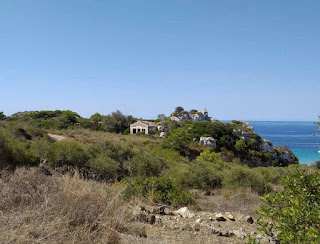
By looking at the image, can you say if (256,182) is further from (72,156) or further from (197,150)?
(197,150)

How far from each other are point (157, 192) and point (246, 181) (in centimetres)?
615

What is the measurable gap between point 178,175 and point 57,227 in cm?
843

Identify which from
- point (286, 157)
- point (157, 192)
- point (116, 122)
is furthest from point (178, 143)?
point (157, 192)

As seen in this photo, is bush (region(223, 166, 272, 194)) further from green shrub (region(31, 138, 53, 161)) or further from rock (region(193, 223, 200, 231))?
green shrub (region(31, 138, 53, 161))

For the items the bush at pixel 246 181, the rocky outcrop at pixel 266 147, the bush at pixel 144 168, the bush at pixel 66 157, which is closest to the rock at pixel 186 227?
the bush at pixel 246 181

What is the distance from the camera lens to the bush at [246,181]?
40.4ft

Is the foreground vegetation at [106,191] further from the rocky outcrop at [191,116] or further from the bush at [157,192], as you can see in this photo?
the rocky outcrop at [191,116]

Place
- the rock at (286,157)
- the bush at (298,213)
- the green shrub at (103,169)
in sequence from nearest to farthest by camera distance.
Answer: the bush at (298,213), the green shrub at (103,169), the rock at (286,157)

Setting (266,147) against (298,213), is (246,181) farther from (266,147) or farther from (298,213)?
(266,147)

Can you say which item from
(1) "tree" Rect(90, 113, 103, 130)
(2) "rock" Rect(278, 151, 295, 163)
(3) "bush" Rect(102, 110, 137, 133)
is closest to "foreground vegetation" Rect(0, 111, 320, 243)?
(1) "tree" Rect(90, 113, 103, 130)

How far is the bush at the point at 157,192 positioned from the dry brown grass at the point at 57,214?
9.88 ft

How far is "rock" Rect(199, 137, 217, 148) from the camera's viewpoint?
34.1m

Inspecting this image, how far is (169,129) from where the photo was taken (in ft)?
130

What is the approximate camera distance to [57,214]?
11.6ft
